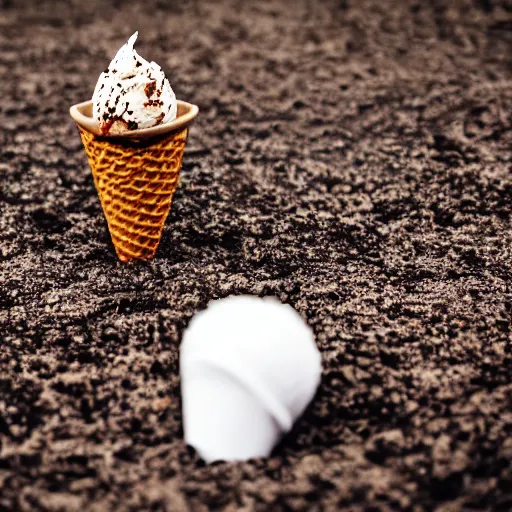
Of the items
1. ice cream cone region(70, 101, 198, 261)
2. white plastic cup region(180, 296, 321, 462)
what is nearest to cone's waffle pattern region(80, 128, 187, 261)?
ice cream cone region(70, 101, 198, 261)

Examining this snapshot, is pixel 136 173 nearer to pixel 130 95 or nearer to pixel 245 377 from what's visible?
pixel 130 95

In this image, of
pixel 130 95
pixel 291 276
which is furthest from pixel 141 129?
pixel 291 276

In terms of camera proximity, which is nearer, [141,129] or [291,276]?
[141,129]

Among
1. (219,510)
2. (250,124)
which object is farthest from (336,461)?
(250,124)

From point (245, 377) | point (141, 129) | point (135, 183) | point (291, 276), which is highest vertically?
point (141, 129)

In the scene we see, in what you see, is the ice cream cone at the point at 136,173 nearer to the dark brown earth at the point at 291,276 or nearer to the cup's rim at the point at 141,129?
the cup's rim at the point at 141,129

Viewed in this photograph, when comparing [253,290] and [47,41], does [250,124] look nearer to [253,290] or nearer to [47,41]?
[253,290]

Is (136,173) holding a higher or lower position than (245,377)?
higher

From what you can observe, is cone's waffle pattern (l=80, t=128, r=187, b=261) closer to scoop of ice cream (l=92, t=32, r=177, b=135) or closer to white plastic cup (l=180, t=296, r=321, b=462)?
scoop of ice cream (l=92, t=32, r=177, b=135)
